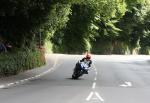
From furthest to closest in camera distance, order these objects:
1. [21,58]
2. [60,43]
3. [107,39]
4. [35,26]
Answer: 1. [107,39]
2. [60,43]
3. [35,26]
4. [21,58]

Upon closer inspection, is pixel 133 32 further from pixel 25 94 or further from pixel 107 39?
pixel 25 94

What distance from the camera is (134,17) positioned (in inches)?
3314

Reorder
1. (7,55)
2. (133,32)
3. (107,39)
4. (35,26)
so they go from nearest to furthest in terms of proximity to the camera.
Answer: (7,55), (35,26), (107,39), (133,32)

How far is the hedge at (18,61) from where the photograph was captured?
2955cm

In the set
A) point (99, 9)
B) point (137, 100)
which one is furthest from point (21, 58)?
point (137, 100)

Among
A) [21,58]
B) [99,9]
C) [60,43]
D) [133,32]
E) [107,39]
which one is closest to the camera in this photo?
[21,58]

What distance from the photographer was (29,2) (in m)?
31.8

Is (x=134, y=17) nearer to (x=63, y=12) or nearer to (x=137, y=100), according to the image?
(x=63, y=12)

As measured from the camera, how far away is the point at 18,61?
32.7m

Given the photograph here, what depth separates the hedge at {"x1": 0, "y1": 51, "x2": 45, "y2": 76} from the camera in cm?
2955

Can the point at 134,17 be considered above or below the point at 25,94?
above

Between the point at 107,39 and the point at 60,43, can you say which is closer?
the point at 60,43

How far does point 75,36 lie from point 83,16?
13.0 feet

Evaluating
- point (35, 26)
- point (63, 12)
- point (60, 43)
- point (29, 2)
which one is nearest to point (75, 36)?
point (60, 43)
